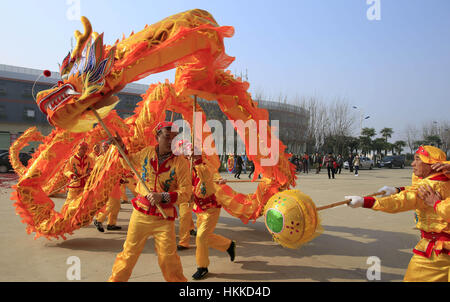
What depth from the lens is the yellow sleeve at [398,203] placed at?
8.80 feet

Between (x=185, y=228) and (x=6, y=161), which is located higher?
(x=6, y=161)

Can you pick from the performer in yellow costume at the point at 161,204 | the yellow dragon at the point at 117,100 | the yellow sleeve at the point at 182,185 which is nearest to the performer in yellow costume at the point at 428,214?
the yellow sleeve at the point at 182,185

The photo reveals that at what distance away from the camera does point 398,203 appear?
2.68 metres

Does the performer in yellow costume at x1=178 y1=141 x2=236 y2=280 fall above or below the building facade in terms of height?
below

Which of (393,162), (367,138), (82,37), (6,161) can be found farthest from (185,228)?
(367,138)

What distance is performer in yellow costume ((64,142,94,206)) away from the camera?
580 cm

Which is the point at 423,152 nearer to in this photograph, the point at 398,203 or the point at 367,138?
the point at 398,203

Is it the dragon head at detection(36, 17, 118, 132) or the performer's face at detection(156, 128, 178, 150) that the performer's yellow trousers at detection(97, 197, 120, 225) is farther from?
the performer's face at detection(156, 128, 178, 150)

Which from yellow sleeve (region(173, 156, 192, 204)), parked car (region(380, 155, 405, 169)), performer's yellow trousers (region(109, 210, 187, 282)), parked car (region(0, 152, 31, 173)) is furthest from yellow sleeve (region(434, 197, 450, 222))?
parked car (region(380, 155, 405, 169))

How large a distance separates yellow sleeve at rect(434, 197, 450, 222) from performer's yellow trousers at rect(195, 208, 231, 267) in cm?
258

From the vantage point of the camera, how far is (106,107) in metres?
3.29

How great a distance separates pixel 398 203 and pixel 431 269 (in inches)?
24.4

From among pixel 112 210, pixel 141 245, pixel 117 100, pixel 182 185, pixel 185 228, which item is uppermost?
pixel 117 100
